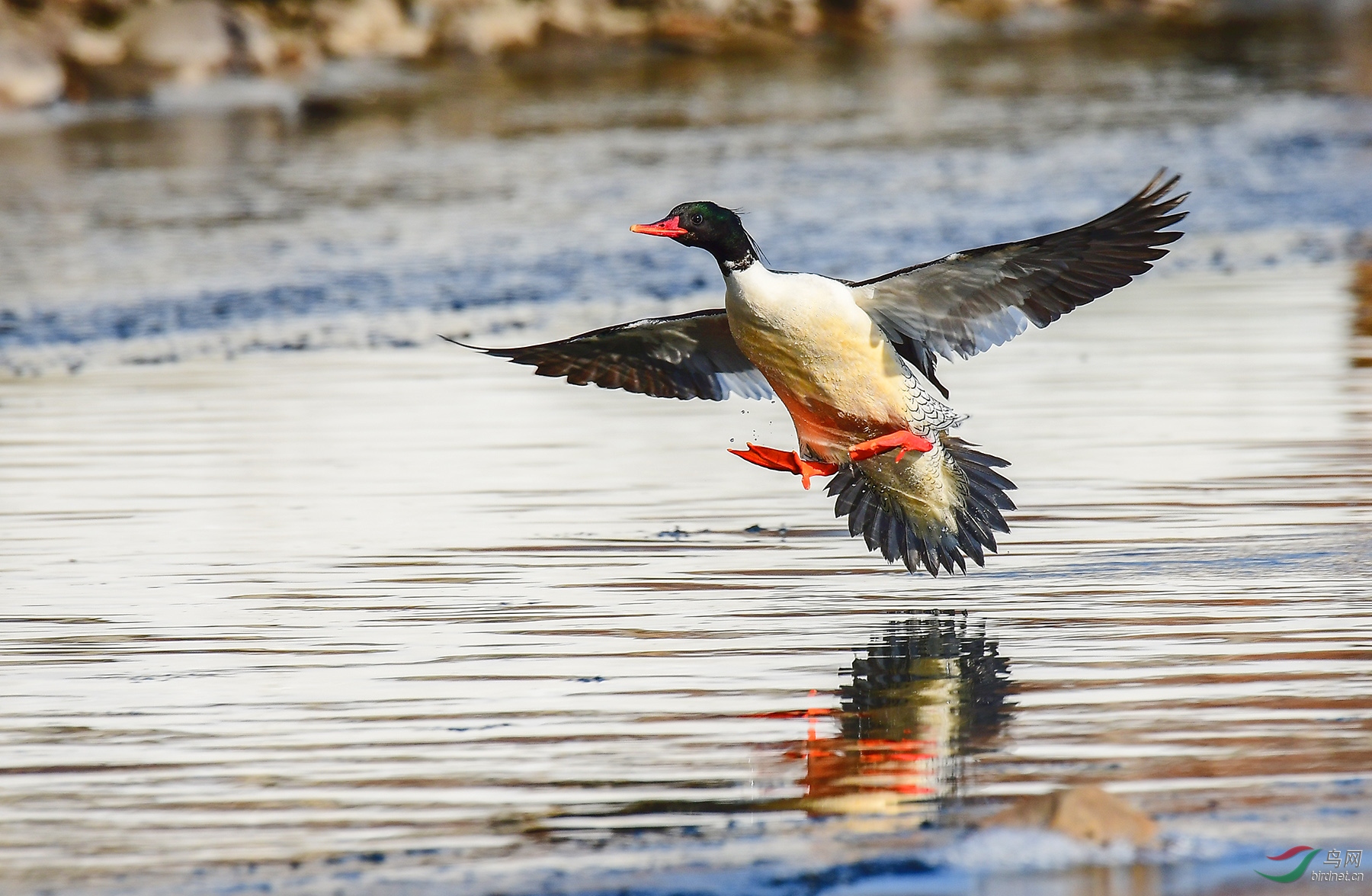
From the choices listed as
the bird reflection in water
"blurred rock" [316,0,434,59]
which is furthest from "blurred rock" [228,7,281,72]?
the bird reflection in water

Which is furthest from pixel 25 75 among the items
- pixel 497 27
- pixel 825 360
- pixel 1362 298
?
pixel 825 360

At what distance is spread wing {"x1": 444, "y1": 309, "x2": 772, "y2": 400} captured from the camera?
7.83 m

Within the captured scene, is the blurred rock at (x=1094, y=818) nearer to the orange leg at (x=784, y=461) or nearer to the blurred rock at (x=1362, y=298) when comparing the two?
the orange leg at (x=784, y=461)

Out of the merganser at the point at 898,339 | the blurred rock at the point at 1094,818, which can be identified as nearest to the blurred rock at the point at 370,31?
the merganser at the point at 898,339

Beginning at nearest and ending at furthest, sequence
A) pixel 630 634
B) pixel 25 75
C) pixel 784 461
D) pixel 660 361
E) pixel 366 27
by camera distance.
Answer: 1. pixel 630 634
2. pixel 784 461
3. pixel 660 361
4. pixel 25 75
5. pixel 366 27

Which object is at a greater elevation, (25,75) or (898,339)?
(25,75)

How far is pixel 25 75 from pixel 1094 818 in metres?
25.7

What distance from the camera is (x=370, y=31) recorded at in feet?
115

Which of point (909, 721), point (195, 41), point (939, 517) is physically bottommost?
point (909, 721)

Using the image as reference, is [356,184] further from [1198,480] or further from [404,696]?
[404,696]

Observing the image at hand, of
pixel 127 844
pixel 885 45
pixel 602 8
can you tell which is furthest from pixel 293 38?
pixel 127 844

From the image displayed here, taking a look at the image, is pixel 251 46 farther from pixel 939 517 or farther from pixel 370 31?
pixel 939 517

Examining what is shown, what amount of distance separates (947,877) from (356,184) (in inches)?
649

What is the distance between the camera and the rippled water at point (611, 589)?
15.8 feet
